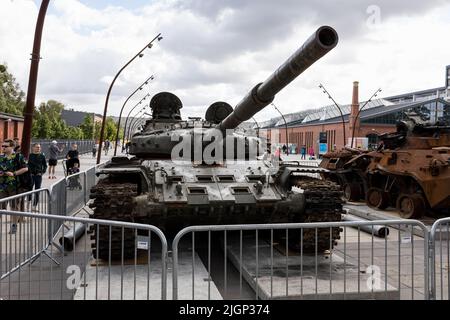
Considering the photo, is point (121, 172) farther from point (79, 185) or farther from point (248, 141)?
point (79, 185)

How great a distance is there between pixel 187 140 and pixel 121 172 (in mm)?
1782

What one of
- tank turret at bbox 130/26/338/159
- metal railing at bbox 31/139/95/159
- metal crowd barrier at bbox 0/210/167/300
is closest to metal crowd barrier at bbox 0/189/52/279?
metal crowd barrier at bbox 0/210/167/300

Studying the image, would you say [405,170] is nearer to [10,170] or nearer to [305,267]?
[305,267]

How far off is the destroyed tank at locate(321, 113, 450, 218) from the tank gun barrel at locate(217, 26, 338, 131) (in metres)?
4.56

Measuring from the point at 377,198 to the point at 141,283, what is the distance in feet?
33.4

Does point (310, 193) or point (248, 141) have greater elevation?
point (248, 141)

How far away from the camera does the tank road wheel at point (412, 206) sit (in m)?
12.6

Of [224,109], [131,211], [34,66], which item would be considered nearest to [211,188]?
[131,211]

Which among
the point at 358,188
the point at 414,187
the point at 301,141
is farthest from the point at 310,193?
the point at 301,141

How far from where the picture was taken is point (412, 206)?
1272cm

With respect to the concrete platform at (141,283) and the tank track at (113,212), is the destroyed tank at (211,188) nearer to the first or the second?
the tank track at (113,212)

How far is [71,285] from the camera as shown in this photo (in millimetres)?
6332
